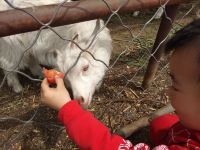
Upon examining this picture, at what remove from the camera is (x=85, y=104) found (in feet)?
6.48

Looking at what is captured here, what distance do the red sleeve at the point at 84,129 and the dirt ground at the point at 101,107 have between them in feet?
1.68

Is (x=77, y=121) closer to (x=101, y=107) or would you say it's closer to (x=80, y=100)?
(x=80, y=100)

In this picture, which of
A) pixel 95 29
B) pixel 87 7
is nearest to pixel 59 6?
pixel 87 7

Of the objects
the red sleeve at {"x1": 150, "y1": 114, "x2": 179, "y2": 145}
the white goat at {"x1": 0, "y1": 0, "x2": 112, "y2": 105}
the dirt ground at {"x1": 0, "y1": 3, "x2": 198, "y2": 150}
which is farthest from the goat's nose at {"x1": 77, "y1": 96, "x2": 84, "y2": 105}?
the red sleeve at {"x1": 150, "y1": 114, "x2": 179, "y2": 145}

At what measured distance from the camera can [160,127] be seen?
5.43 feet

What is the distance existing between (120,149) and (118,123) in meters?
0.78

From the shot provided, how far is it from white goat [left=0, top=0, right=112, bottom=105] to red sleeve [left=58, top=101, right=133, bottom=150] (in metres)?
0.74

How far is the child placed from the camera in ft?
3.46

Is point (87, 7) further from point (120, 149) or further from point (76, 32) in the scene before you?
point (76, 32)

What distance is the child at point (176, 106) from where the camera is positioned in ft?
3.46

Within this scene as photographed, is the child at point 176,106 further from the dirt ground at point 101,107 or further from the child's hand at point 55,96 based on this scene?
the dirt ground at point 101,107

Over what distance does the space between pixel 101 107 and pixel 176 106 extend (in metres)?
1.08

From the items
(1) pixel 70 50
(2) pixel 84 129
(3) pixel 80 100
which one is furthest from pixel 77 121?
(1) pixel 70 50

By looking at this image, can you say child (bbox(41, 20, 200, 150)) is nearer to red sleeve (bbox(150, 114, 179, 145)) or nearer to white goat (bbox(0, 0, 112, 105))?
red sleeve (bbox(150, 114, 179, 145))
